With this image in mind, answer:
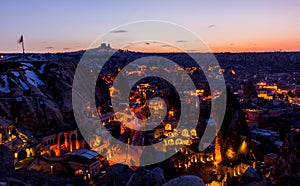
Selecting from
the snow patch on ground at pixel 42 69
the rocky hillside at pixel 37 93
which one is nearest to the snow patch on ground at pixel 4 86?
the rocky hillside at pixel 37 93

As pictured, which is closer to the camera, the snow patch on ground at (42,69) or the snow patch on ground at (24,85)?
the snow patch on ground at (24,85)

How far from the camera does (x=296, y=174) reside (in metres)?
11.7

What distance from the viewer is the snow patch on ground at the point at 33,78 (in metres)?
36.1

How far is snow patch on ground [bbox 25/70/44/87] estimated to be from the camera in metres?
36.1

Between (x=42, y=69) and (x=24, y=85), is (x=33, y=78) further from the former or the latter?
(x=42, y=69)

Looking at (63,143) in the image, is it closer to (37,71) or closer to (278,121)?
(37,71)

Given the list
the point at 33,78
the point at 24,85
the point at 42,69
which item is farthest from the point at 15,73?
the point at 42,69

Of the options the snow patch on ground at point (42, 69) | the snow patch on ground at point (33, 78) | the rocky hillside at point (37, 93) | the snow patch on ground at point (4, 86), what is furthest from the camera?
the snow patch on ground at point (42, 69)

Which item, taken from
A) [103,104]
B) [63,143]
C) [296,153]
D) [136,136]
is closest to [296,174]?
[296,153]

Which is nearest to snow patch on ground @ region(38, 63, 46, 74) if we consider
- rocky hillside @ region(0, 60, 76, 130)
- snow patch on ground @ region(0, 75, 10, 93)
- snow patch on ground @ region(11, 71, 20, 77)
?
rocky hillside @ region(0, 60, 76, 130)

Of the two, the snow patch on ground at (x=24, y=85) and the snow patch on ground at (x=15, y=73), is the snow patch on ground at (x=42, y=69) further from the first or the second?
the snow patch on ground at (x=24, y=85)

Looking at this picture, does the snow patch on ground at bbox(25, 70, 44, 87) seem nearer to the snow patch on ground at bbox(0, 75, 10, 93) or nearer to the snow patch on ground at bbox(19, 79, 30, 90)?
the snow patch on ground at bbox(19, 79, 30, 90)

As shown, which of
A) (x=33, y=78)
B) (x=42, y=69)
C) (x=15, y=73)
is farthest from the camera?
(x=42, y=69)

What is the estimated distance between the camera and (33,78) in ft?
123
